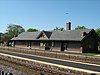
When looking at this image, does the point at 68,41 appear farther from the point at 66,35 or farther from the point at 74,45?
the point at 66,35

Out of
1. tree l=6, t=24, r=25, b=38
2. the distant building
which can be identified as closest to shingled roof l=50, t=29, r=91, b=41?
the distant building

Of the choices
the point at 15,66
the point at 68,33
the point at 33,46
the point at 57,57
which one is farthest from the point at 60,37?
the point at 15,66

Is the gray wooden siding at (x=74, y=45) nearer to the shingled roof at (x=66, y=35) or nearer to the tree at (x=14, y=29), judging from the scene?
the shingled roof at (x=66, y=35)

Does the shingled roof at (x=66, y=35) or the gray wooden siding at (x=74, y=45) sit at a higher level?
the shingled roof at (x=66, y=35)

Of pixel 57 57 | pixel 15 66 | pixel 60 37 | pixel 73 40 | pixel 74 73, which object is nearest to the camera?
pixel 74 73

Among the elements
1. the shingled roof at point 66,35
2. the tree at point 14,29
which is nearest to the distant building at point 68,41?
the shingled roof at point 66,35

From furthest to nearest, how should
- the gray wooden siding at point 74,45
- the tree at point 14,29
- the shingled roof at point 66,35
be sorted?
the tree at point 14,29, the shingled roof at point 66,35, the gray wooden siding at point 74,45

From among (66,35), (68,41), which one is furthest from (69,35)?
(68,41)

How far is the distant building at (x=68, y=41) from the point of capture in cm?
4719

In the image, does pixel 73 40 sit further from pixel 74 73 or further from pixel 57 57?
pixel 74 73

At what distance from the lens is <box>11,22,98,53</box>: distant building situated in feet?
155

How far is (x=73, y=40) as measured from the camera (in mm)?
47375

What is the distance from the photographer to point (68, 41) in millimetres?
49156

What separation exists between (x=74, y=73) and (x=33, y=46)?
142 ft
